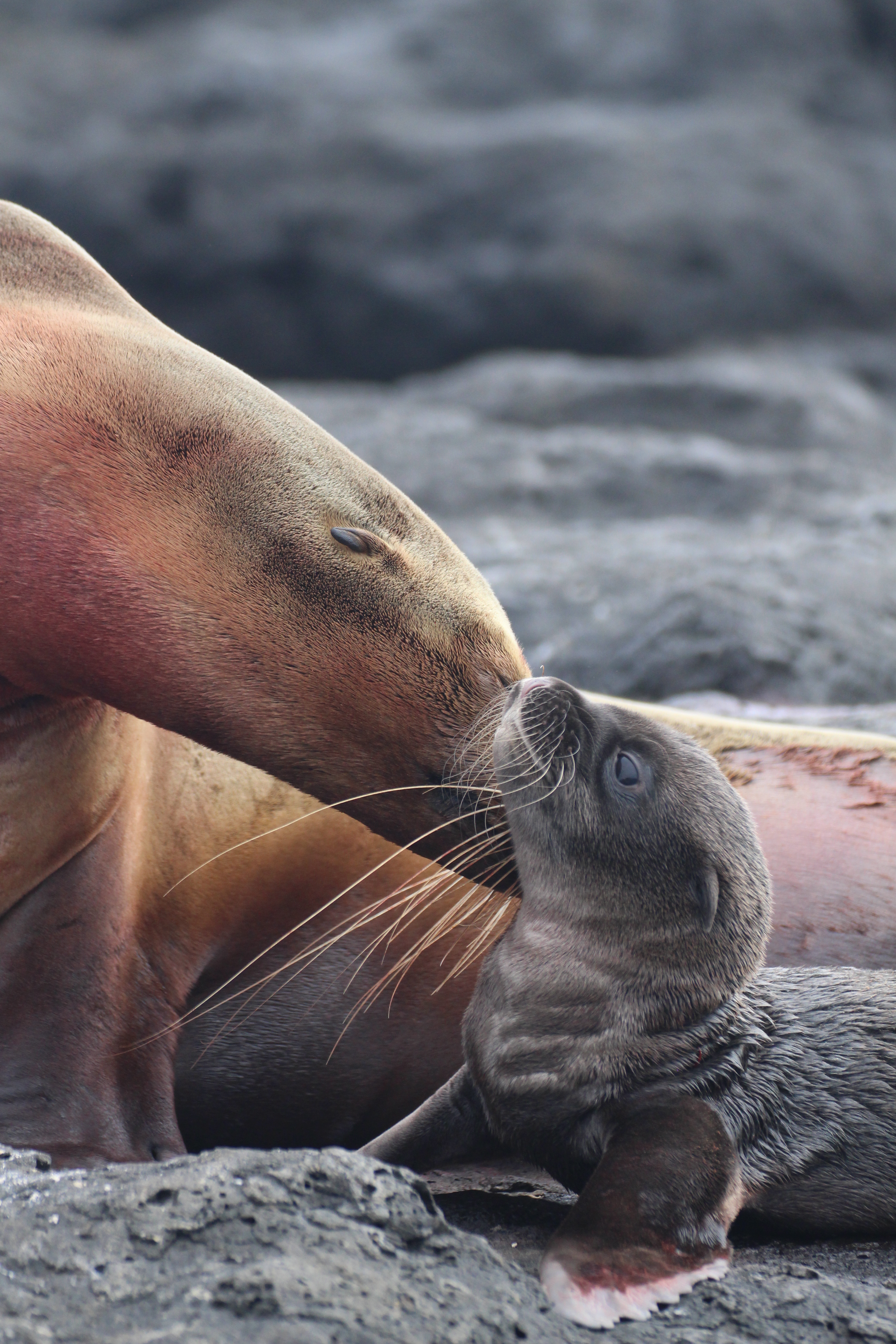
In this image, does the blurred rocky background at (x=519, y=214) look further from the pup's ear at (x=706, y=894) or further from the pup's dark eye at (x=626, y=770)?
the pup's ear at (x=706, y=894)

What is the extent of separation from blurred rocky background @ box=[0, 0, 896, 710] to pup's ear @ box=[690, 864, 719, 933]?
6.69 m

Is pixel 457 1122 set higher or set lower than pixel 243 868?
lower

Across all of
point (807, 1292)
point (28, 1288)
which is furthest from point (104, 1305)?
point (807, 1292)

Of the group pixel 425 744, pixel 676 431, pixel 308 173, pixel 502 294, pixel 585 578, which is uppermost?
pixel 308 173

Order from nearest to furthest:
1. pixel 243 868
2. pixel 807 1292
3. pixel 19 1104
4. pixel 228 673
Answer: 1. pixel 807 1292
2. pixel 228 673
3. pixel 19 1104
4. pixel 243 868

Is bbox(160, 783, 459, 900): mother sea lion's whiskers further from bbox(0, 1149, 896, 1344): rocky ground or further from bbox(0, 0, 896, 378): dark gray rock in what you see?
bbox(0, 0, 896, 378): dark gray rock

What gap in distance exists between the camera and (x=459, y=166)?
13.2 metres

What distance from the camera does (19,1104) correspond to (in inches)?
106

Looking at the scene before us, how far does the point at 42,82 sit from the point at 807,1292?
44.8 ft

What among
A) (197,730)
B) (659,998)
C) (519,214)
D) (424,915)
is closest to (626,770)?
(659,998)

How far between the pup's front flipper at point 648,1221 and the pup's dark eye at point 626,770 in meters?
0.65

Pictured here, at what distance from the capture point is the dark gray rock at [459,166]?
41.5 ft

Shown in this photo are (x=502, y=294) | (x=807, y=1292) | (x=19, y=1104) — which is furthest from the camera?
(x=502, y=294)

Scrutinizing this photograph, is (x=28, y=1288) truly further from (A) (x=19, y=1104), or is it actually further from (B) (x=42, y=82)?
(B) (x=42, y=82)
